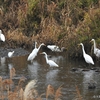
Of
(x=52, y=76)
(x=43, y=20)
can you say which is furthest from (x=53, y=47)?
(x=52, y=76)

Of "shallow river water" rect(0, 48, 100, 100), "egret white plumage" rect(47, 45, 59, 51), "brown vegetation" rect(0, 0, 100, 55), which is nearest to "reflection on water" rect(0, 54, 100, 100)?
"shallow river water" rect(0, 48, 100, 100)

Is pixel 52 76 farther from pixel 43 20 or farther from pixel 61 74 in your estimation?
pixel 43 20

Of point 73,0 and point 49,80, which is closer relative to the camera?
point 49,80

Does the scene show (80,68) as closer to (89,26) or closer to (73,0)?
(89,26)

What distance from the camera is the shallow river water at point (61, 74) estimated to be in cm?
1053

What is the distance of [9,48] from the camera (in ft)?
74.1

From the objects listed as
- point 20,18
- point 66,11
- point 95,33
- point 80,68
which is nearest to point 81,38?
point 95,33

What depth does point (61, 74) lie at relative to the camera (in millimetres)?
13688

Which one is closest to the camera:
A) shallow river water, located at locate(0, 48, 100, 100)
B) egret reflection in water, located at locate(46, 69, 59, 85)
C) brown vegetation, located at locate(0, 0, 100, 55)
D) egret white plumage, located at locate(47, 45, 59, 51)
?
shallow river water, located at locate(0, 48, 100, 100)

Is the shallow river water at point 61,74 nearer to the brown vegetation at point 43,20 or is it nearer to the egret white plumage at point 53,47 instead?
the egret white plumage at point 53,47

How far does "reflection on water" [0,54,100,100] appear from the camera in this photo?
1058 cm

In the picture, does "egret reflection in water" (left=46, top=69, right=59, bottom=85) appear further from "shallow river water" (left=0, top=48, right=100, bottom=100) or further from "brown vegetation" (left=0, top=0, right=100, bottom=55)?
"brown vegetation" (left=0, top=0, right=100, bottom=55)

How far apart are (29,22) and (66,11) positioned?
264cm

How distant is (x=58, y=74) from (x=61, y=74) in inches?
4.3
